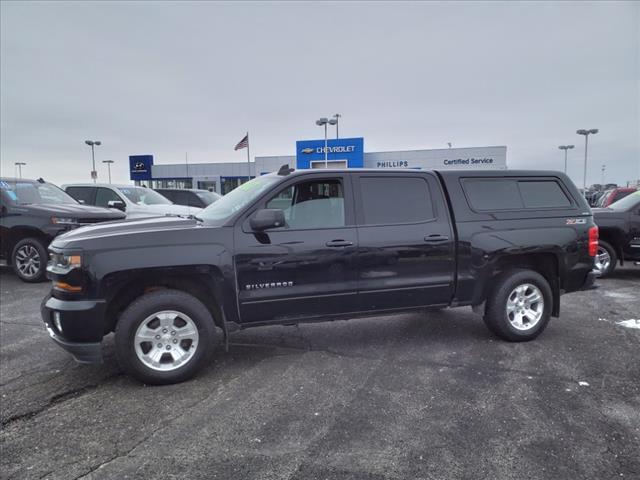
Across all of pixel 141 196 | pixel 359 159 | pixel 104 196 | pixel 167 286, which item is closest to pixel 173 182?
pixel 359 159

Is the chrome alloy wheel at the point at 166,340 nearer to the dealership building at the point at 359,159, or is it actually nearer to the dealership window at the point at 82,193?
the dealership window at the point at 82,193

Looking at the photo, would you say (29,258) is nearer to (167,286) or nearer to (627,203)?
(167,286)

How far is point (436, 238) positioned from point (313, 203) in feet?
4.36

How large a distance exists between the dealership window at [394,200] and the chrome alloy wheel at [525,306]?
1.34 metres

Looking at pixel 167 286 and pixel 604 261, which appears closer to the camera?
pixel 167 286

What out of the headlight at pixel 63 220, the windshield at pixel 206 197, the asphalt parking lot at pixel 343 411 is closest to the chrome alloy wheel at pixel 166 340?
the asphalt parking lot at pixel 343 411

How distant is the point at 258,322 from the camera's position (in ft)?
13.5

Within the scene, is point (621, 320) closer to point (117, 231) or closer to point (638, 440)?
point (638, 440)

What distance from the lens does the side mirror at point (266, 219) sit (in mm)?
3869

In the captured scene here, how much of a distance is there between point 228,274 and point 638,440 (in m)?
3.28

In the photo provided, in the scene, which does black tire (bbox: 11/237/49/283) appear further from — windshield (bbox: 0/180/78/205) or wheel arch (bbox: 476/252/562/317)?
wheel arch (bbox: 476/252/562/317)

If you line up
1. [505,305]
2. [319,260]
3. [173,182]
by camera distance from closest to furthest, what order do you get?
[319,260]
[505,305]
[173,182]

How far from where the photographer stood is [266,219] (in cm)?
386

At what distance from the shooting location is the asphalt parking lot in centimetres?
273
